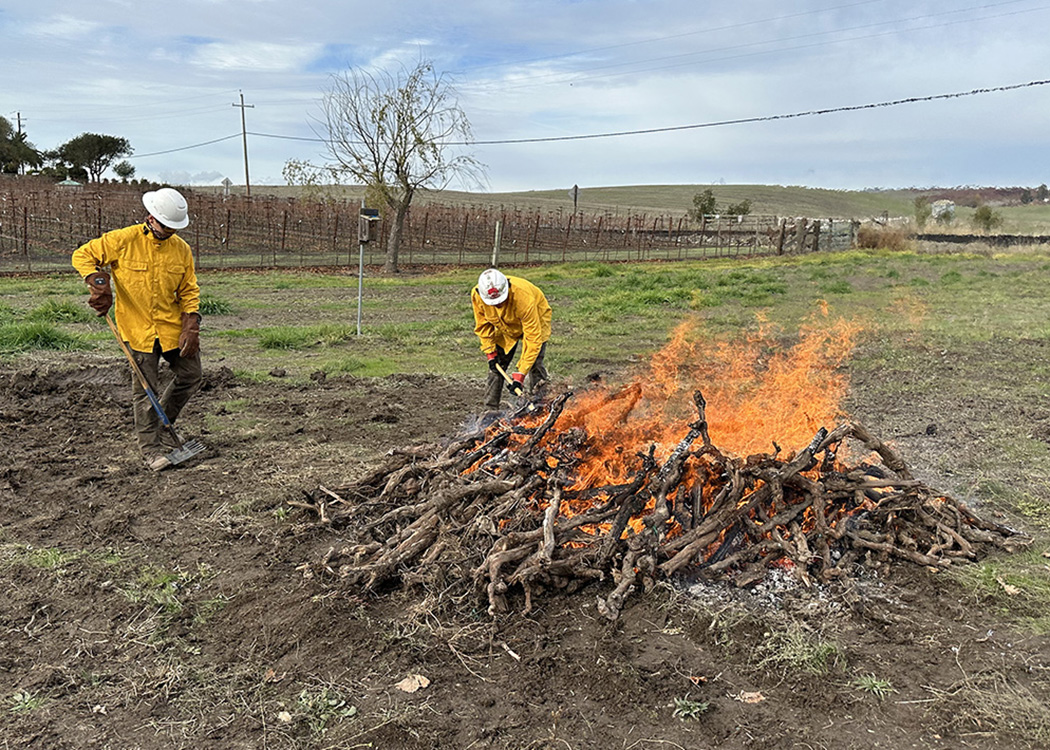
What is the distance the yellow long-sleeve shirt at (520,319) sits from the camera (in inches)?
243

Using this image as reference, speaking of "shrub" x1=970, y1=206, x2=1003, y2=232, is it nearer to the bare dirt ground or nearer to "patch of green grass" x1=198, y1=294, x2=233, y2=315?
"patch of green grass" x1=198, y1=294, x2=233, y2=315

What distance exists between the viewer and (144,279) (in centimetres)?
555

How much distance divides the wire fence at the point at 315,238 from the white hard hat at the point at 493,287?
52.9 ft

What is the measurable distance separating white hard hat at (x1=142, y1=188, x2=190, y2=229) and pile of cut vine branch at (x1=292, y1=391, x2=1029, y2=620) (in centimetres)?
242

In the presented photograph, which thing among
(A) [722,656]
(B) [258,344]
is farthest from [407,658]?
(B) [258,344]

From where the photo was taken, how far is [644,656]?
11.3 ft

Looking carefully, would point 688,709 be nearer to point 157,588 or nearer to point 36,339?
point 157,588

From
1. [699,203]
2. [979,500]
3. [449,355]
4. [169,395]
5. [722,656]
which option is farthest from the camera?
[699,203]

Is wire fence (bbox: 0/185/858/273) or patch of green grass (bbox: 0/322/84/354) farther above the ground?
wire fence (bbox: 0/185/858/273)

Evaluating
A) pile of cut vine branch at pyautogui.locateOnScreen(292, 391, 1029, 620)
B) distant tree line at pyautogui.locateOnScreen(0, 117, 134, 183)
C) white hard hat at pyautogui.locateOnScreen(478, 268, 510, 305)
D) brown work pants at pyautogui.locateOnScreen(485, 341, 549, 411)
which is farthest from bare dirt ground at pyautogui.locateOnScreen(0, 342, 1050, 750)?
distant tree line at pyautogui.locateOnScreen(0, 117, 134, 183)

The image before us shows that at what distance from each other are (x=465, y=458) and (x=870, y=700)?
2.52 m

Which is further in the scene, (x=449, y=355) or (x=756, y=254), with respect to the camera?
(x=756, y=254)

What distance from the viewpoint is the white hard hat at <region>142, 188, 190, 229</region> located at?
5426 mm

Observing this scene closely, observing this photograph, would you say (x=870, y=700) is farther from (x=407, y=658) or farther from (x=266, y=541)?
(x=266, y=541)
